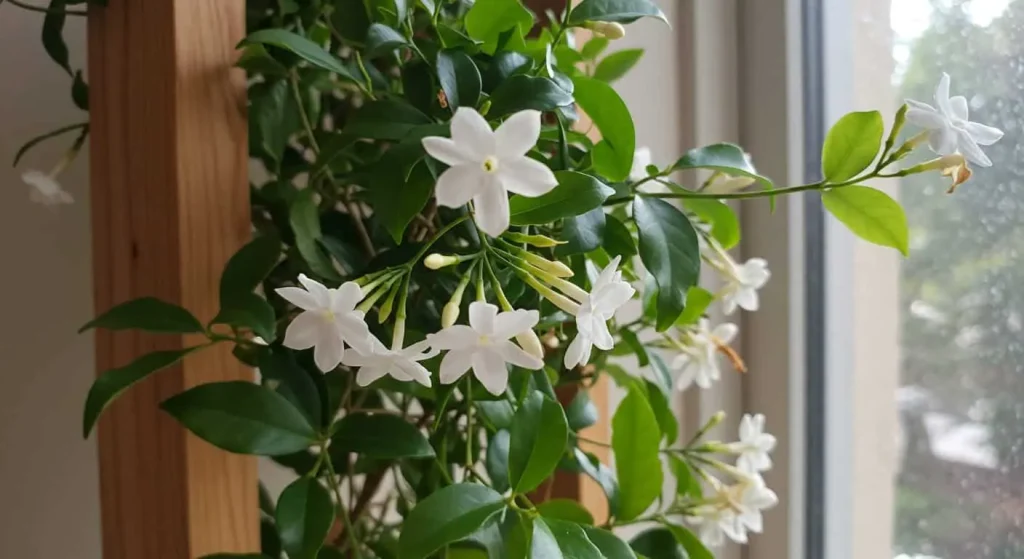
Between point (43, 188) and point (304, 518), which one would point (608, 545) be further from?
point (43, 188)

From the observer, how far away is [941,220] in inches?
31.9

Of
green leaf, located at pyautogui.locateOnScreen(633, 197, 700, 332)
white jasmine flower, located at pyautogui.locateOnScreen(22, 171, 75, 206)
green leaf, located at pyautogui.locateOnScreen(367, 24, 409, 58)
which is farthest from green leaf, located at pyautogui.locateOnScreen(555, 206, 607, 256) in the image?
white jasmine flower, located at pyautogui.locateOnScreen(22, 171, 75, 206)

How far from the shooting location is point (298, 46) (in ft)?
1.58

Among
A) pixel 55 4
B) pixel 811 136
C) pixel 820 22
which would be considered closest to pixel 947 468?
pixel 811 136

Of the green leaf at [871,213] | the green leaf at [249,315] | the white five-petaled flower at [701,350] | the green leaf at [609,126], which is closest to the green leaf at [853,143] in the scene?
the green leaf at [871,213]

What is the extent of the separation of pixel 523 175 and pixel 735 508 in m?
0.42

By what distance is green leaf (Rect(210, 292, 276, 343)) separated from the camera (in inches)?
19.0

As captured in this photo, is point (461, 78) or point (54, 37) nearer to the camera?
point (461, 78)

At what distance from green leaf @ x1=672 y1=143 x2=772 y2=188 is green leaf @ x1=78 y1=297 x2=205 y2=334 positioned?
0.30 meters

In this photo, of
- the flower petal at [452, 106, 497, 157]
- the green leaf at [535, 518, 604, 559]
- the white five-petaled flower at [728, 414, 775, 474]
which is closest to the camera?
the flower petal at [452, 106, 497, 157]

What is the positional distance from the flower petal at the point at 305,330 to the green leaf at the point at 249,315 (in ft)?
0.25

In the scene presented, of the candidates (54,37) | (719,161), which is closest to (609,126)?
(719,161)

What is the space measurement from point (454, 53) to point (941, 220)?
0.57 meters

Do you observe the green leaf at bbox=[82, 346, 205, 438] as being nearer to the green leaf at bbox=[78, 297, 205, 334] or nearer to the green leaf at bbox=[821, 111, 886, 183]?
the green leaf at bbox=[78, 297, 205, 334]
